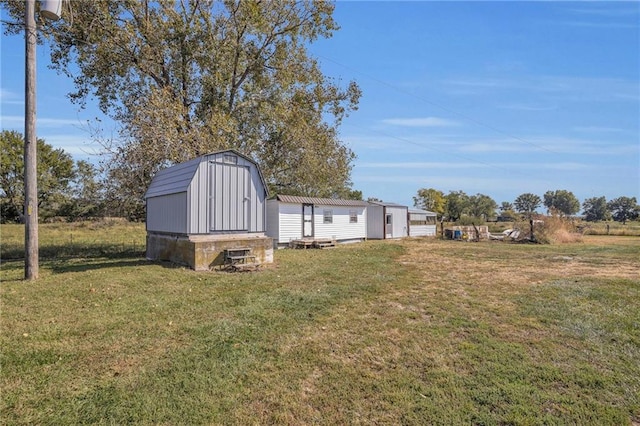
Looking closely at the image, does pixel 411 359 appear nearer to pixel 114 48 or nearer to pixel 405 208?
pixel 114 48

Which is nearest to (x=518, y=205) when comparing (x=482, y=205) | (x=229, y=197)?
(x=482, y=205)

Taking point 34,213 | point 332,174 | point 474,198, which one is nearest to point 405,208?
point 332,174

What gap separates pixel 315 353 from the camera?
3795 mm

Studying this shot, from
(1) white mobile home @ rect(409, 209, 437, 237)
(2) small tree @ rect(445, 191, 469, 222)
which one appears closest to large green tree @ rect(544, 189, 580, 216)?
(2) small tree @ rect(445, 191, 469, 222)

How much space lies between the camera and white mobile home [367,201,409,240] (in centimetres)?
2305

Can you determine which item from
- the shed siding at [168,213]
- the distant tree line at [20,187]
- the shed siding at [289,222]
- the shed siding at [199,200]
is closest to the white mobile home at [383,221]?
the shed siding at [289,222]

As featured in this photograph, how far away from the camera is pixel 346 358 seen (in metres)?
3.70

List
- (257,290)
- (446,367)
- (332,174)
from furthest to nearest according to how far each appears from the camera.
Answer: (332,174), (257,290), (446,367)

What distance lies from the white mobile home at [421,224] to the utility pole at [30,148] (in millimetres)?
22633

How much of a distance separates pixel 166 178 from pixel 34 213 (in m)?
3.84

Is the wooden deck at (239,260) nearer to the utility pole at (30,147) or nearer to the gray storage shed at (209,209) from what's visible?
the gray storage shed at (209,209)

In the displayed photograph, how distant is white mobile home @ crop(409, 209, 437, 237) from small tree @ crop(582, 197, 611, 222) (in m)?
68.7

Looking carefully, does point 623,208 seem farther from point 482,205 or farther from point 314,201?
point 314,201

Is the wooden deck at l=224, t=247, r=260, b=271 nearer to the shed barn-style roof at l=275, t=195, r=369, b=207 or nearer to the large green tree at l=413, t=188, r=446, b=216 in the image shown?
the shed barn-style roof at l=275, t=195, r=369, b=207
